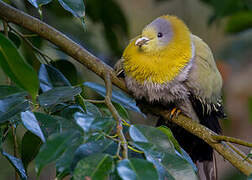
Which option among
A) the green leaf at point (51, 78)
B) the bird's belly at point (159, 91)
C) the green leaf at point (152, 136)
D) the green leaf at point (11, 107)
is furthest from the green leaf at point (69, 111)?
the bird's belly at point (159, 91)

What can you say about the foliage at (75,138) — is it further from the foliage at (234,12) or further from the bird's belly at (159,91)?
the foliage at (234,12)

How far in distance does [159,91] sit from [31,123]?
93 cm

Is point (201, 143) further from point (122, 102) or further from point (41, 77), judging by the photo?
point (41, 77)

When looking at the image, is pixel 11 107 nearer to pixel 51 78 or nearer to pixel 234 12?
pixel 51 78

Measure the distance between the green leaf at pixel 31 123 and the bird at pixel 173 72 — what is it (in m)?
0.87

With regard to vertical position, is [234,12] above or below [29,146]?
above

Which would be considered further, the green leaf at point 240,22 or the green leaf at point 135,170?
the green leaf at point 240,22

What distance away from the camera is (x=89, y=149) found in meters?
1.16

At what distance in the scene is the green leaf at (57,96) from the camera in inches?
54.8

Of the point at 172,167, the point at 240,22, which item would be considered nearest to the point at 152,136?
the point at 172,167

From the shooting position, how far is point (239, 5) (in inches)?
117

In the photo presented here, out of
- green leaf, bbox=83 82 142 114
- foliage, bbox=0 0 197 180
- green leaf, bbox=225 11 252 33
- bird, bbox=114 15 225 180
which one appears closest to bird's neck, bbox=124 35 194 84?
bird, bbox=114 15 225 180

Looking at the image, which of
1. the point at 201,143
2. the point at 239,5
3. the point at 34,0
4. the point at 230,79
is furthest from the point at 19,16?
the point at 230,79

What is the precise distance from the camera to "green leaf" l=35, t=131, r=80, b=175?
101 cm
